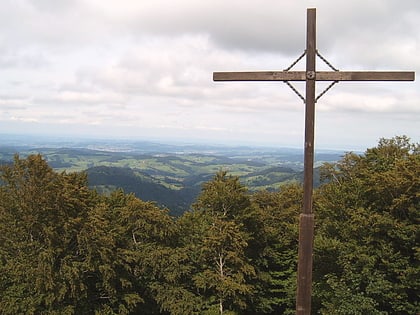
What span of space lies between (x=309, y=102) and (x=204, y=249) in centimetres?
2026

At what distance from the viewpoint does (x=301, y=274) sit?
5.01 m

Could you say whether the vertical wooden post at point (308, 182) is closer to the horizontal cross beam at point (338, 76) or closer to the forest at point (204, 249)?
the horizontal cross beam at point (338, 76)

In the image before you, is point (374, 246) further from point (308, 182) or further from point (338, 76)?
point (338, 76)

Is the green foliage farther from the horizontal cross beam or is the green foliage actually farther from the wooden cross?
the horizontal cross beam

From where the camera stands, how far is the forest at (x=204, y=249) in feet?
66.4

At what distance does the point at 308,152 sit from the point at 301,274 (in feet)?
5.77

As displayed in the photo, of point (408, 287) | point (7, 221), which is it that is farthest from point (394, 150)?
point (7, 221)

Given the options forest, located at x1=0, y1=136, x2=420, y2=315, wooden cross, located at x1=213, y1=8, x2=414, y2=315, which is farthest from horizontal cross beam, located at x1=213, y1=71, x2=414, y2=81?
forest, located at x1=0, y1=136, x2=420, y2=315

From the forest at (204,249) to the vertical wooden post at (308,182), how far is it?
16.3 metres

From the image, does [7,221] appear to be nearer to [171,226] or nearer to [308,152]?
[171,226]

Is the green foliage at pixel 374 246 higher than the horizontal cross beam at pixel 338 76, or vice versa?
the horizontal cross beam at pixel 338 76

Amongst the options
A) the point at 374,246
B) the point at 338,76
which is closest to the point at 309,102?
the point at 338,76

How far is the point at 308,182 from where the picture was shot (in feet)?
16.1

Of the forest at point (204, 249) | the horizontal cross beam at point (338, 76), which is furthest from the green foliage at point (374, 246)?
the horizontal cross beam at point (338, 76)
